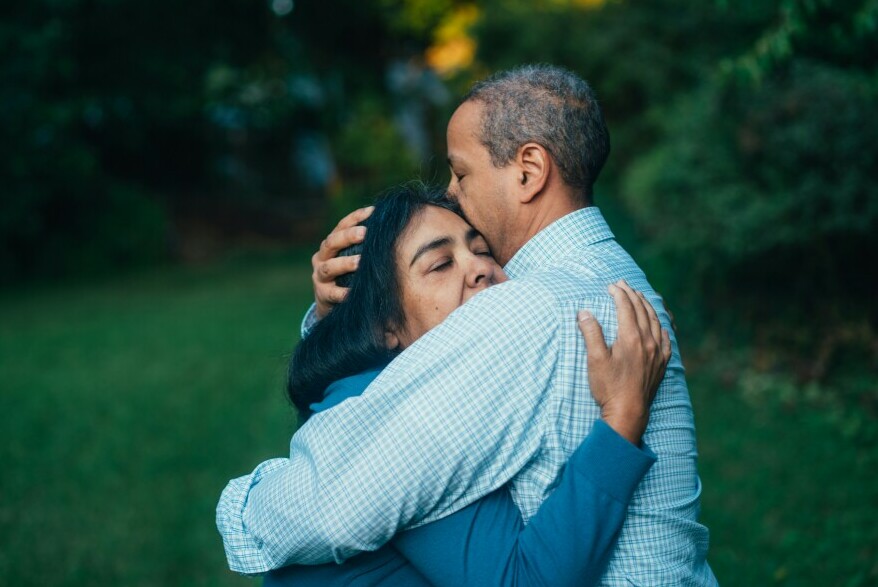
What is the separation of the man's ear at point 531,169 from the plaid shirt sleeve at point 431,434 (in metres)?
0.64

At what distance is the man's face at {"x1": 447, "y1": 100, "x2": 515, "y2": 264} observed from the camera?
2713 mm

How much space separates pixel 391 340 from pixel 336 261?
0.35 metres

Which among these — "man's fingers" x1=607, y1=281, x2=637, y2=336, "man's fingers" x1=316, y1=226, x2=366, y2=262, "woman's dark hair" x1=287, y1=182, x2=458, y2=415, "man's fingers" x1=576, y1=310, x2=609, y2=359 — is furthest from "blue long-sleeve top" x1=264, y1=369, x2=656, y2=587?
"man's fingers" x1=316, y1=226, x2=366, y2=262

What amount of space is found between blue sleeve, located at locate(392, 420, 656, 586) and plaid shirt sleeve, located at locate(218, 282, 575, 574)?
76mm

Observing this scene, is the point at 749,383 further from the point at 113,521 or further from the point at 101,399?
the point at 101,399

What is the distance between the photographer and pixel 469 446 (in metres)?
1.95

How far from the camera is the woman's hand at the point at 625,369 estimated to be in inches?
80.7

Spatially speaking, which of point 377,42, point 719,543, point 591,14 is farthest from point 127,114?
point 719,543

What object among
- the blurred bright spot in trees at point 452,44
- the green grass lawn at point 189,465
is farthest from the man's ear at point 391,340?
the blurred bright spot in trees at point 452,44

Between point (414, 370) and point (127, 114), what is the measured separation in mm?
23300

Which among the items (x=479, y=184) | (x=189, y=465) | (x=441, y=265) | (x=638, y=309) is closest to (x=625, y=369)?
(x=638, y=309)

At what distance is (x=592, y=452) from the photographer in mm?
1988

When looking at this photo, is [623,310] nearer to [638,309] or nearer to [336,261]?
[638,309]

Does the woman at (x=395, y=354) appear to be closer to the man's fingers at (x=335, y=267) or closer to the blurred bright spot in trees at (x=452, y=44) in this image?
the man's fingers at (x=335, y=267)
